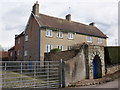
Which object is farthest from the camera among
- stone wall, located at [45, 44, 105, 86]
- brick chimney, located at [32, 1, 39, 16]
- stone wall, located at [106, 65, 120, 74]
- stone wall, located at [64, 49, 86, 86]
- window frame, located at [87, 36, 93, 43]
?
window frame, located at [87, 36, 93, 43]

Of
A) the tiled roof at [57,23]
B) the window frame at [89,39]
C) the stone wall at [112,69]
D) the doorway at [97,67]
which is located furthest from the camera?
the window frame at [89,39]

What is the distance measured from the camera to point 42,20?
26094mm

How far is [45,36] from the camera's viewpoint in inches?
968

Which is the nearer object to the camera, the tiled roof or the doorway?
the doorway

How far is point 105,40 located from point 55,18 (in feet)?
43.6

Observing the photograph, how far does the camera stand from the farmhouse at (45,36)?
2438 centimetres

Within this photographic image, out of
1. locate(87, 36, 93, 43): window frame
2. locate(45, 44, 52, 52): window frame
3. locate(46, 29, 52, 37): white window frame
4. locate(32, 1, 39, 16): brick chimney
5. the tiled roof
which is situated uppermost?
locate(32, 1, 39, 16): brick chimney

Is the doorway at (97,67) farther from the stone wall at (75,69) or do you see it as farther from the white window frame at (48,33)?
the white window frame at (48,33)

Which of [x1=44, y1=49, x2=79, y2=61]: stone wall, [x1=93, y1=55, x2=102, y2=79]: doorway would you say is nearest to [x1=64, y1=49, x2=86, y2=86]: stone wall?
[x1=93, y1=55, x2=102, y2=79]: doorway

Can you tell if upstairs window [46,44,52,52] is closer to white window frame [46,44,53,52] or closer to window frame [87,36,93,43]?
white window frame [46,44,53,52]

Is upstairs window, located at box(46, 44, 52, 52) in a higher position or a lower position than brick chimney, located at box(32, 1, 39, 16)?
lower

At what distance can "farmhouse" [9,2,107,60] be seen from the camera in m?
24.4

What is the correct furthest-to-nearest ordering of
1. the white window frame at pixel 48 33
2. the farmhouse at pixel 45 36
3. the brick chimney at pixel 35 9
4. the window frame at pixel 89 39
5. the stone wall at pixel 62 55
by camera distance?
the window frame at pixel 89 39 < the brick chimney at pixel 35 9 < the white window frame at pixel 48 33 < the farmhouse at pixel 45 36 < the stone wall at pixel 62 55

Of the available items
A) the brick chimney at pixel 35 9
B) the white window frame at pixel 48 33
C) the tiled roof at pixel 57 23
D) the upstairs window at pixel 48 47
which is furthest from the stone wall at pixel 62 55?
the brick chimney at pixel 35 9
